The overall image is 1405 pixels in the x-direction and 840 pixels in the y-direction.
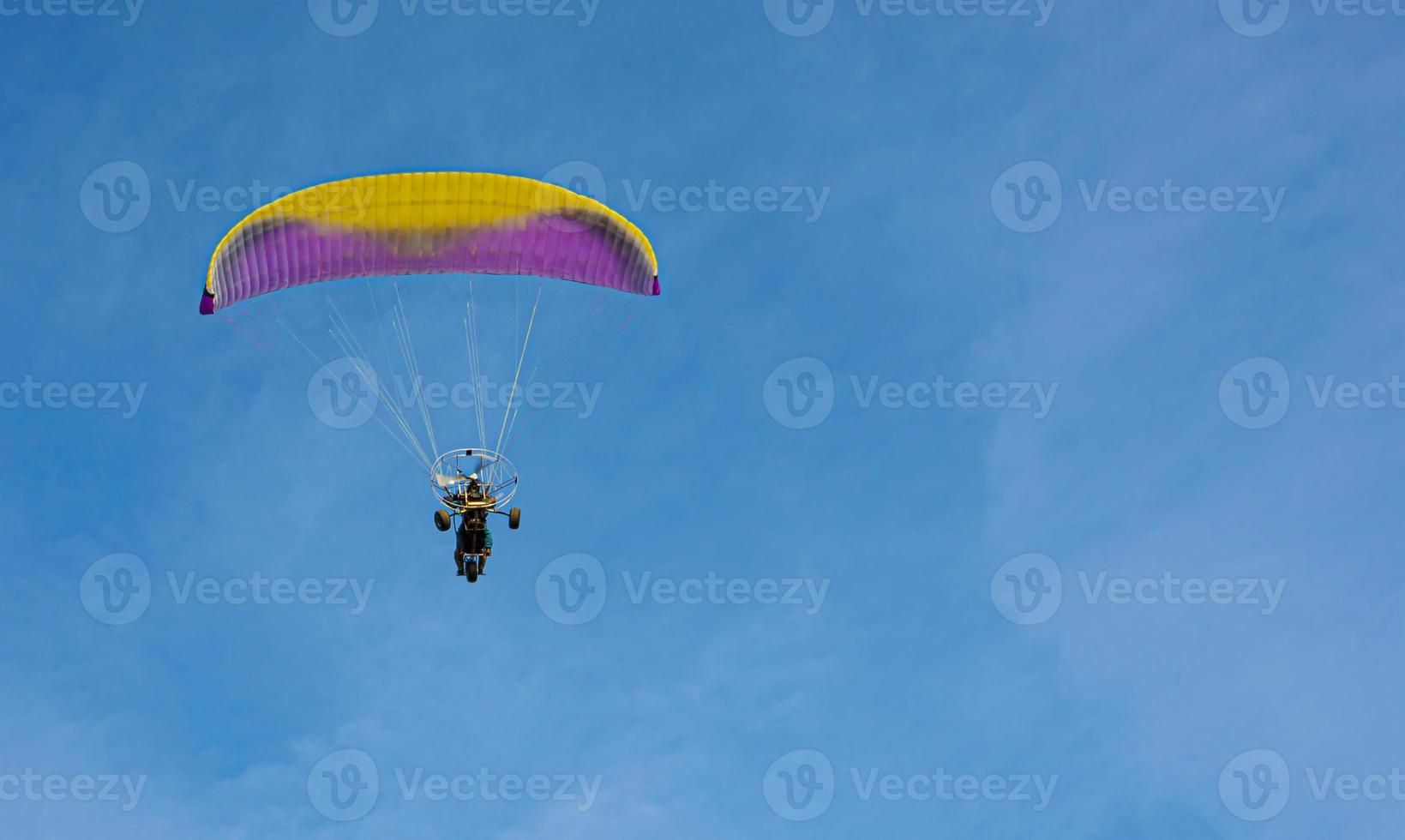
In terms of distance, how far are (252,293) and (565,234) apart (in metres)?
6.82

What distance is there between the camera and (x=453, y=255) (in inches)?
1592

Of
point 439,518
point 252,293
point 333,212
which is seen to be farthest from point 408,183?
point 439,518

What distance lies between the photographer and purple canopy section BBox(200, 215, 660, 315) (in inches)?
1545

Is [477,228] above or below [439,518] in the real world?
above

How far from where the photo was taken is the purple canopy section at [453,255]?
39250mm

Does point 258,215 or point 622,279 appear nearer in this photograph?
point 258,215

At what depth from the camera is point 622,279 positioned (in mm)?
40812

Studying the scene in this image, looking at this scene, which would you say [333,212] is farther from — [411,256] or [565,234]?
[565,234]

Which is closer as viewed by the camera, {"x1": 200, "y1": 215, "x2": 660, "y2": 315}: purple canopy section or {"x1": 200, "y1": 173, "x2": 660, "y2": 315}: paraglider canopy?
{"x1": 200, "y1": 173, "x2": 660, "y2": 315}: paraglider canopy

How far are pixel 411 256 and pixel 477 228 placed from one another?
1638 mm

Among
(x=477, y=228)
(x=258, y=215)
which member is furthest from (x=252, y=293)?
(x=477, y=228)

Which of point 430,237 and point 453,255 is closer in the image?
point 430,237

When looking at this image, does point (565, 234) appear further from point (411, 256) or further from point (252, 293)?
point (252, 293)

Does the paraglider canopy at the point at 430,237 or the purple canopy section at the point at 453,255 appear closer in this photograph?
the paraglider canopy at the point at 430,237
